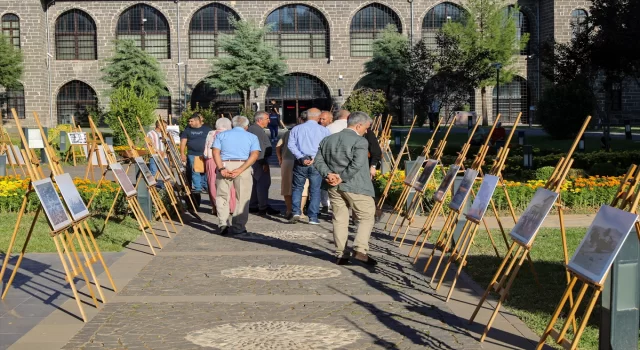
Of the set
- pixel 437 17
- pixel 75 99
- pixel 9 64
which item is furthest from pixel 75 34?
pixel 437 17

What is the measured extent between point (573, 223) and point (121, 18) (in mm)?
46862

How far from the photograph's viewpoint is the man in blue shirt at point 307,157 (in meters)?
13.9

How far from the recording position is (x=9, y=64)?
172 ft

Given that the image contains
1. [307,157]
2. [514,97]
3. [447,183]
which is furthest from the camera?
→ [514,97]

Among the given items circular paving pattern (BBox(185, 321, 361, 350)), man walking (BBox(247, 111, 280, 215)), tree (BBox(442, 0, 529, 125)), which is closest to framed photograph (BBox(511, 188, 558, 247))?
circular paving pattern (BBox(185, 321, 361, 350))

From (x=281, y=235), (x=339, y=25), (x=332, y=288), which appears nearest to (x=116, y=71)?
(x=339, y=25)

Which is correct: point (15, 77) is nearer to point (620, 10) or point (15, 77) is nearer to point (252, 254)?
point (620, 10)

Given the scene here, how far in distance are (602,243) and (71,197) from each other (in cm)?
462

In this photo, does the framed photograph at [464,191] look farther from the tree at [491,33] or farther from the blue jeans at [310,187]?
the tree at [491,33]

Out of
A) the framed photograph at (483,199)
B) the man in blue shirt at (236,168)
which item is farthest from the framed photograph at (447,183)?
the man in blue shirt at (236,168)

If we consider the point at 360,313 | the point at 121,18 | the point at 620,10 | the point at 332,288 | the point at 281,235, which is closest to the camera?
the point at 360,313

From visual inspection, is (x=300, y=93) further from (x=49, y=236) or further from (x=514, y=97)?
(x=49, y=236)

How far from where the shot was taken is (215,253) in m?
11.3

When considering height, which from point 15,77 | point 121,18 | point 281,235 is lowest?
point 281,235
